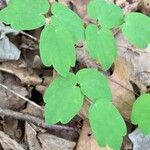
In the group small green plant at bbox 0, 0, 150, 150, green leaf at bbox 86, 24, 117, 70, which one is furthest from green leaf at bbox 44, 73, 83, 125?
green leaf at bbox 86, 24, 117, 70

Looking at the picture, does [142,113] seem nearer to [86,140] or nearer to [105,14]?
[86,140]

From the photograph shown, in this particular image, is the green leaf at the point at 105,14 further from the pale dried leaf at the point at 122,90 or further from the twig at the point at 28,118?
the twig at the point at 28,118

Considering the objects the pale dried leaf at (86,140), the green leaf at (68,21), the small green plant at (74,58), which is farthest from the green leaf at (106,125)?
the green leaf at (68,21)

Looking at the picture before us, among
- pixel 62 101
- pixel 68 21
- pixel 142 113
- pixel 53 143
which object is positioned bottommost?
pixel 53 143

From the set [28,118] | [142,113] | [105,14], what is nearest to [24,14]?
[105,14]

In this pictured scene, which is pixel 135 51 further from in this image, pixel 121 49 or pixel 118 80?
pixel 118 80

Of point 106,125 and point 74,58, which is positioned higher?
point 74,58
